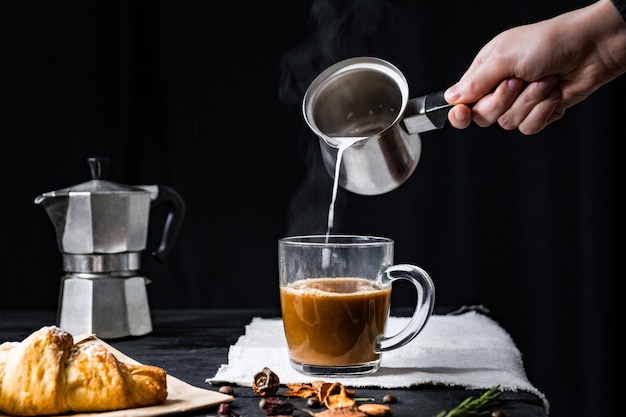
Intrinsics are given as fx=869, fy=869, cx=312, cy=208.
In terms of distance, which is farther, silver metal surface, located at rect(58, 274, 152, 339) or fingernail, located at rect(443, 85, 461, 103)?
silver metal surface, located at rect(58, 274, 152, 339)

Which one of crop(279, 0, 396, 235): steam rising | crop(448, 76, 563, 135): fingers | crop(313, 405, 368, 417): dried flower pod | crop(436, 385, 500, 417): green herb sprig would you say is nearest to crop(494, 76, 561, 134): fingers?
crop(448, 76, 563, 135): fingers

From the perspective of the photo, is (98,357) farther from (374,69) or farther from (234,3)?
(234,3)

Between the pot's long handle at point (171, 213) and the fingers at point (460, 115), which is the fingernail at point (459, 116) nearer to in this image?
the fingers at point (460, 115)

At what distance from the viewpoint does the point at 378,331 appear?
1476 mm

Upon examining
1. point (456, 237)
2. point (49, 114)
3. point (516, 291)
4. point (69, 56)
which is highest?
point (69, 56)

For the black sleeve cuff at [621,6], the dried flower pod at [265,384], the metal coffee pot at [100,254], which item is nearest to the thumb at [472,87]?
the black sleeve cuff at [621,6]

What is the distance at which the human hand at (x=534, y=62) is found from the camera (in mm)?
1603

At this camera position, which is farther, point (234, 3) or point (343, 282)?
point (234, 3)

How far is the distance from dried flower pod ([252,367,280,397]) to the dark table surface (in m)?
0.01

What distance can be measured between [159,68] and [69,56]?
0.25 metres

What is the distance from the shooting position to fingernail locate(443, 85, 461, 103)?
A: 155 cm

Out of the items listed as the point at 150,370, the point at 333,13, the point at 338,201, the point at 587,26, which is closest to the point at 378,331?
the point at 150,370

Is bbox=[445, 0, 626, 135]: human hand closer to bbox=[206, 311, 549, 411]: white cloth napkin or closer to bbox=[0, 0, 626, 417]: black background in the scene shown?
bbox=[206, 311, 549, 411]: white cloth napkin

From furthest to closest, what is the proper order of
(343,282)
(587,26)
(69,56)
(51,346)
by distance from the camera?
(69,56)
(587,26)
(343,282)
(51,346)
